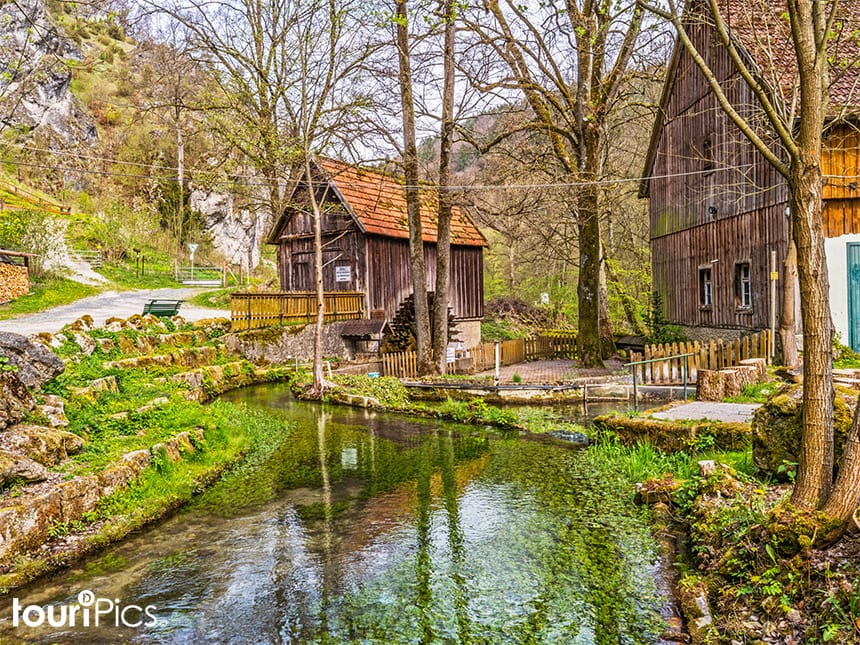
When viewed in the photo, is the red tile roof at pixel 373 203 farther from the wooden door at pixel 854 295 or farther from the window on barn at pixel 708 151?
the wooden door at pixel 854 295

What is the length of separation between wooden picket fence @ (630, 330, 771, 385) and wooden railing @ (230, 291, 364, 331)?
1132cm

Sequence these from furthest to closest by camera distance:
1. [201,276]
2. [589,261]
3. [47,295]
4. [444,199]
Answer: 1. [201,276]
2. [47,295]
3. [589,261]
4. [444,199]

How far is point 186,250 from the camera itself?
42.2 meters

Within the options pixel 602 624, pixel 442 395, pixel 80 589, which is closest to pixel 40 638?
pixel 80 589

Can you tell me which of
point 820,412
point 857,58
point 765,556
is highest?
point 857,58

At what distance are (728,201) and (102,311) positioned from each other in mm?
22408

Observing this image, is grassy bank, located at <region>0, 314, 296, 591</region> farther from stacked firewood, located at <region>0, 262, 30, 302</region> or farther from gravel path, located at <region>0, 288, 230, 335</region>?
stacked firewood, located at <region>0, 262, 30, 302</region>

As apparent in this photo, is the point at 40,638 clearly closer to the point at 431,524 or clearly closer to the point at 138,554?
the point at 138,554

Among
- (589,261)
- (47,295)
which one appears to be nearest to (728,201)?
(589,261)

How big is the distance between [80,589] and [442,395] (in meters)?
10.9

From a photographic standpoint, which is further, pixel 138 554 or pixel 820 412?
pixel 138 554

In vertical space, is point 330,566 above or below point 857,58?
below

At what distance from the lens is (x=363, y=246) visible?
2384cm

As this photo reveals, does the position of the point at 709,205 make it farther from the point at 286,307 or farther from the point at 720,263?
the point at 286,307
